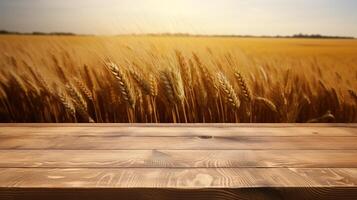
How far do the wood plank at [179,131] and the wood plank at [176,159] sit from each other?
0.74 feet

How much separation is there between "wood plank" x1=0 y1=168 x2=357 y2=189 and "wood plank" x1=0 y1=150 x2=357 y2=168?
3 cm

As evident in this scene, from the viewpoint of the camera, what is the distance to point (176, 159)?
2.94 ft

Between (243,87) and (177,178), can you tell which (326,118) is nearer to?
(243,87)

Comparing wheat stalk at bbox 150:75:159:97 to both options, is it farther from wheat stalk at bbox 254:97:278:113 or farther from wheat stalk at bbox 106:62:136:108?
wheat stalk at bbox 254:97:278:113

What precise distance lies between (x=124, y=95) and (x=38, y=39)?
409mm

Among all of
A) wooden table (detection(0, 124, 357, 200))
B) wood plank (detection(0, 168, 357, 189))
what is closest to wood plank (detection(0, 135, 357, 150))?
wooden table (detection(0, 124, 357, 200))

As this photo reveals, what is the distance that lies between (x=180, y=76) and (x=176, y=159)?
0.68 metres

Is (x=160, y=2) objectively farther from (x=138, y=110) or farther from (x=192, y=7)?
(x=138, y=110)

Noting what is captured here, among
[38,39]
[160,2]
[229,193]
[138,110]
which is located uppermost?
[160,2]

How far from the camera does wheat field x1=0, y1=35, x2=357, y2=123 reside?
1.57 metres

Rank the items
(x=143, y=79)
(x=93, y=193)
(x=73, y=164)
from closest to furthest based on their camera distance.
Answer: (x=93, y=193) < (x=73, y=164) < (x=143, y=79)

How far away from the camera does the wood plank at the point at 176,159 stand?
85cm

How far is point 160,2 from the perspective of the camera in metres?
1.58

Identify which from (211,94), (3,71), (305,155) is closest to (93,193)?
(305,155)
